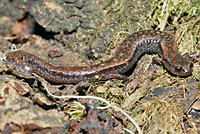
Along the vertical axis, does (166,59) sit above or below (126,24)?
below

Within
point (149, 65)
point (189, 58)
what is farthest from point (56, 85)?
point (189, 58)

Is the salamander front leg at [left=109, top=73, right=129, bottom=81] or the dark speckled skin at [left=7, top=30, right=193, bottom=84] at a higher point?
the dark speckled skin at [left=7, top=30, right=193, bottom=84]

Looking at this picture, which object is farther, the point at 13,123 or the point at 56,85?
the point at 56,85

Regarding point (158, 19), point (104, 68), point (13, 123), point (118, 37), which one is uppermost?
point (158, 19)

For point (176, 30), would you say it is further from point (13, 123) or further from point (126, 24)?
point (13, 123)

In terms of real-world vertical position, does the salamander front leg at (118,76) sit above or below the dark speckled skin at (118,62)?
below

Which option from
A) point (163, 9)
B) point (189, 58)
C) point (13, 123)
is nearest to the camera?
point (13, 123)

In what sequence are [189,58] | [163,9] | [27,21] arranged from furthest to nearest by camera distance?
1. [27,21]
2. [163,9]
3. [189,58]

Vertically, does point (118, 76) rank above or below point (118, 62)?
below
